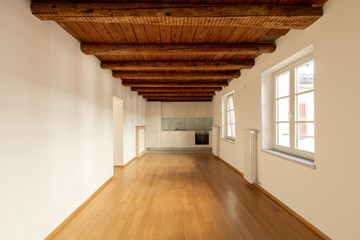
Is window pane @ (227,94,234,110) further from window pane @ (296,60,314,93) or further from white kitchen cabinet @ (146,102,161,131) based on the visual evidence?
white kitchen cabinet @ (146,102,161,131)

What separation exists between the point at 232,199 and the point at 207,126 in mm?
6538

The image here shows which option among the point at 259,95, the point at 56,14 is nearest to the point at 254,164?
the point at 259,95

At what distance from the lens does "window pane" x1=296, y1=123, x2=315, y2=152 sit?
2536 millimetres

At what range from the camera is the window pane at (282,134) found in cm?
315

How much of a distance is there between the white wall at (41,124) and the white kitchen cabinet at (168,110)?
5.80 m

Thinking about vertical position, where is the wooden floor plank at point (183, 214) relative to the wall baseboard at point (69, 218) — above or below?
below

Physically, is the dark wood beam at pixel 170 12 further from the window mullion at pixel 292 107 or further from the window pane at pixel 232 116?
the window pane at pixel 232 116

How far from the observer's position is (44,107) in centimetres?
206

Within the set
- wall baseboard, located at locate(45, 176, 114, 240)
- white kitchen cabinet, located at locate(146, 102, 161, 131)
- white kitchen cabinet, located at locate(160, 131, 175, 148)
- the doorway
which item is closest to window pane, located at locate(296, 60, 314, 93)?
wall baseboard, located at locate(45, 176, 114, 240)

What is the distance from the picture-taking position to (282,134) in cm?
333

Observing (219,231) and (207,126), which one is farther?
(207,126)

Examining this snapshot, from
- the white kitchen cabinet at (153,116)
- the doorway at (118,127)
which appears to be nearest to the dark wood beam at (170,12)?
the doorway at (118,127)

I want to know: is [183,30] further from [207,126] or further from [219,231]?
[207,126]

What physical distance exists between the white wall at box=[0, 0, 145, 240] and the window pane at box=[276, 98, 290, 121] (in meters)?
3.27
